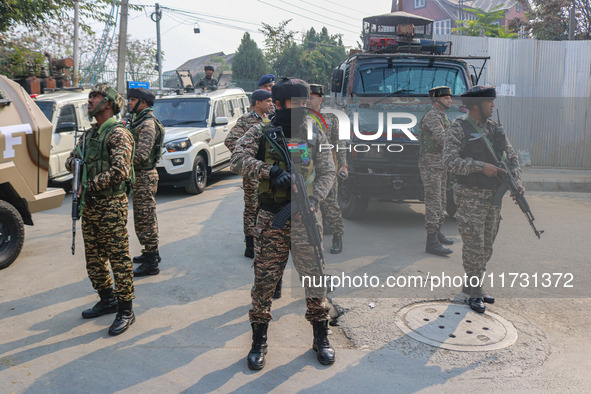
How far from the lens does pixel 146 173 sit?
487cm

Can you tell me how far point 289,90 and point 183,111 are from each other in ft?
23.3

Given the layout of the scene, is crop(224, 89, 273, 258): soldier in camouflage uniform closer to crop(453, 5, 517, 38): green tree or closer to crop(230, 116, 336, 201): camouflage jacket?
crop(230, 116, 336, 201): camouflage jacket

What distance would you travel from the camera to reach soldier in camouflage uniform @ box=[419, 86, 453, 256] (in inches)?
225

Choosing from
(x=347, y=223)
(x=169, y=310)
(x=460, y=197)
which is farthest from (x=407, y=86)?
(x=169, y=310)

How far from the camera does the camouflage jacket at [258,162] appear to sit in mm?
3121

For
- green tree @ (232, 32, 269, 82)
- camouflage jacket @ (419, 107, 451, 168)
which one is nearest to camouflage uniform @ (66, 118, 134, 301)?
camouflage jacket @ (419, 107, 451, 168)

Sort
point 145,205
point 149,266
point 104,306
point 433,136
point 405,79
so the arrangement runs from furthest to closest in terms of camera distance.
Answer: point 405,79
point 433,136
point 149,266
point 145,205
point 104,306

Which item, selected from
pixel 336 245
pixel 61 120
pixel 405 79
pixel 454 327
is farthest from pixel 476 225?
pixel 61 120

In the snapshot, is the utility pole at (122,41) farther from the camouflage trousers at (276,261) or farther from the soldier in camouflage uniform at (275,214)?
the camouflage trousers at (276,261)

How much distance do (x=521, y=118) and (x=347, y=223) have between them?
7010 millimetres

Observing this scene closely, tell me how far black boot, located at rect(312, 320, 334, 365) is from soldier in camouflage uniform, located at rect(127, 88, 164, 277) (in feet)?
7.20

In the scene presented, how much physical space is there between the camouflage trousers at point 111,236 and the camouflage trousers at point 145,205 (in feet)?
3.18

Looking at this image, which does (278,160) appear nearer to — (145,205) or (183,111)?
(145,205)

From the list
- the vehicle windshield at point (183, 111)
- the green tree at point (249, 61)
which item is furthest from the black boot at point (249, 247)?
the green tree at point (249, 61)
